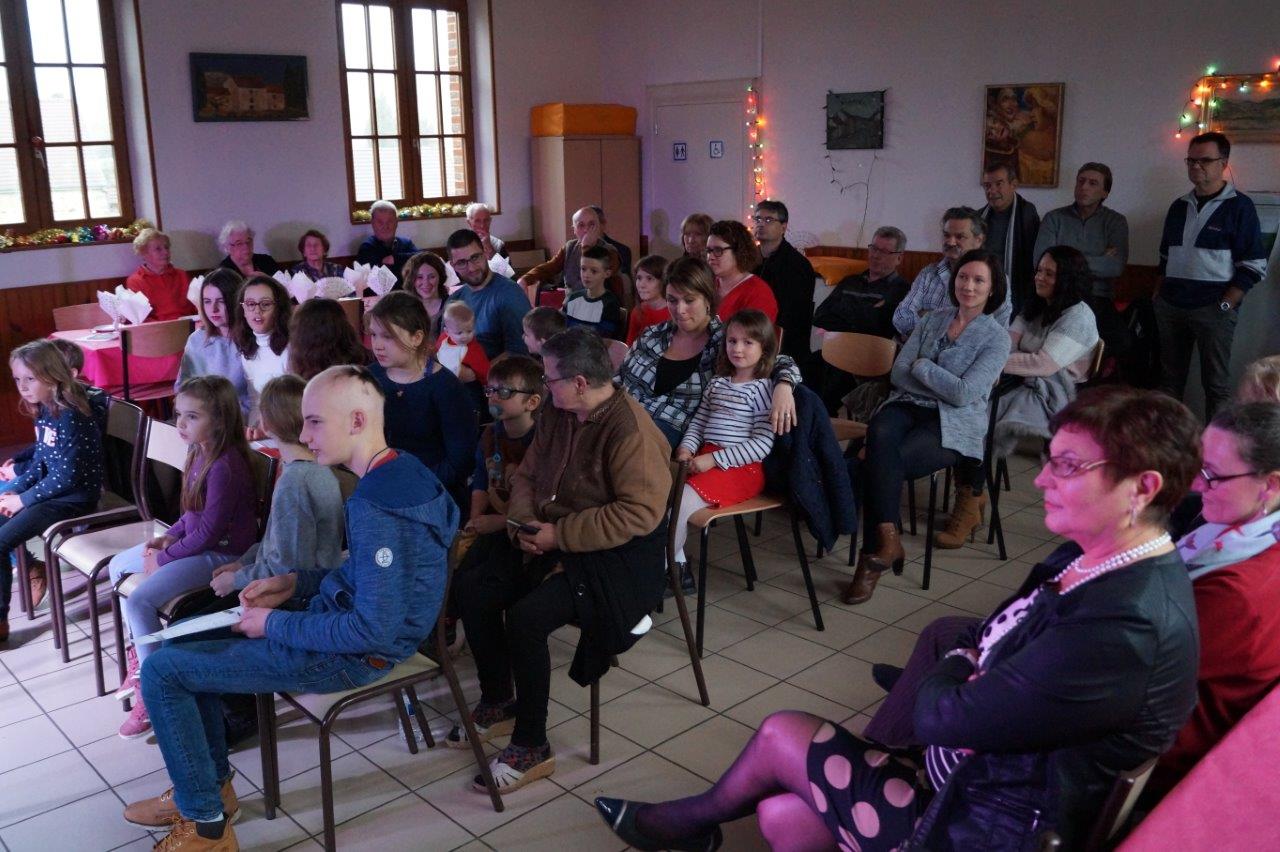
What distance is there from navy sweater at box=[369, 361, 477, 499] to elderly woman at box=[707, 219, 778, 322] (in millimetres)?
1410

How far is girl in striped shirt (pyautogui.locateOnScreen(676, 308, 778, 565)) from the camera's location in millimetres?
3703

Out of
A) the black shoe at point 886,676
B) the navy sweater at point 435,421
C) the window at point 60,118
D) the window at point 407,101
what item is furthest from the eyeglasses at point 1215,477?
the window at point 407,101

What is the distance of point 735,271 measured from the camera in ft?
15.6

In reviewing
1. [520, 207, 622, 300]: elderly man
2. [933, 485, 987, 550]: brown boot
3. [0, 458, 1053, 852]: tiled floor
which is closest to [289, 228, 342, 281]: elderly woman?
[520, 207, 622, 300]: elderly man

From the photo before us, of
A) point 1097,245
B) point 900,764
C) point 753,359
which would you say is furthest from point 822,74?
point 900,764

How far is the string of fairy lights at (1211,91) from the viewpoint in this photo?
598cm

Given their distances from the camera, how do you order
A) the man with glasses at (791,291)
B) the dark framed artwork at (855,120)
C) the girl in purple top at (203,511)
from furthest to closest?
the dark framed artwork at (855,120), the man with glasses at (791,291), the girl in purple top at (203,511)

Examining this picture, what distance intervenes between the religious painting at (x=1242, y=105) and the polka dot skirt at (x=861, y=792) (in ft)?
18.0

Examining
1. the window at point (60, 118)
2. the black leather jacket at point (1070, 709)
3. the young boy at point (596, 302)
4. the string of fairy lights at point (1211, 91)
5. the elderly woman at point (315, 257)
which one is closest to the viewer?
the black leather jacket at point (1070, 709)

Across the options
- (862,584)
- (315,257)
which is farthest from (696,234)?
(315,257)

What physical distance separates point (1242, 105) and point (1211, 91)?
19cm

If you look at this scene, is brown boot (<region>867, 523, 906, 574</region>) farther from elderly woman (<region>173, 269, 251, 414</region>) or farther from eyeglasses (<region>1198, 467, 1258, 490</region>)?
elderly woman (<region>173, 269, 251, 414</region>)

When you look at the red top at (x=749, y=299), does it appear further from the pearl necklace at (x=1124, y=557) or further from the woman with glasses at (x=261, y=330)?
the pearl necklace at (x=1124, y=557)

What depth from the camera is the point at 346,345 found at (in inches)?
151
